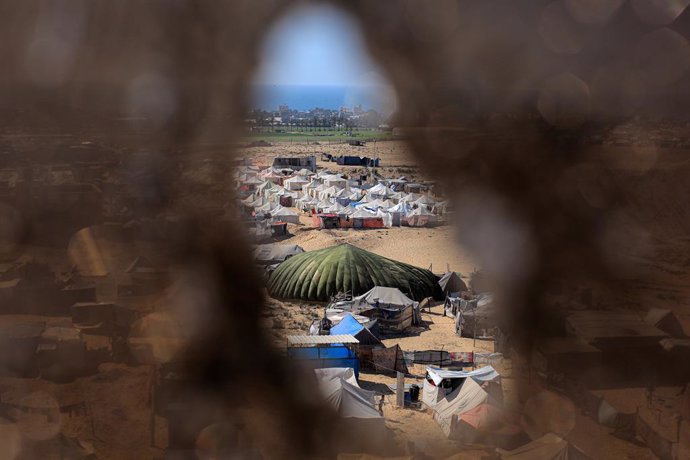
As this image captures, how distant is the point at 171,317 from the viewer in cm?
397

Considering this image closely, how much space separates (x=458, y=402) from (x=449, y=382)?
0.22m

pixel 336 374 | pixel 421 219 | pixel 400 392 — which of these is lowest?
Answer: pixel 400 392

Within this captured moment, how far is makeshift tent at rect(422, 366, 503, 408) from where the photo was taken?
3514 mm

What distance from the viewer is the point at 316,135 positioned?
30.6m

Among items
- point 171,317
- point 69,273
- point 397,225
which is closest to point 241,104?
point 171,317

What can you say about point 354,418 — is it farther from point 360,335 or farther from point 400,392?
point 360,335

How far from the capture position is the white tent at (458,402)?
129 inches

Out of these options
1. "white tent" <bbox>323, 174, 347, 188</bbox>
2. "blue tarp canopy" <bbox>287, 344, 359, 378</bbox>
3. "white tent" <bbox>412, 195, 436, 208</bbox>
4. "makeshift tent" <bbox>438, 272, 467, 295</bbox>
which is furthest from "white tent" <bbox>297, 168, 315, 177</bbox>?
"blue tarp canopy" <bbox>287, 344, 359, 378</bbox>

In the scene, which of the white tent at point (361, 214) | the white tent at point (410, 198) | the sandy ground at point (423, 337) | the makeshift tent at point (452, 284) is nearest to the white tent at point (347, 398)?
the sandy ground at point (423, 337)

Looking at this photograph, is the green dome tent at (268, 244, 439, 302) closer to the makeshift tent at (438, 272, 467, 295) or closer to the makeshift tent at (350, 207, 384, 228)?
the makeshift tent at (438, 272, 467, 295)

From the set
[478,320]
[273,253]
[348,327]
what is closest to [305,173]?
[273,253]

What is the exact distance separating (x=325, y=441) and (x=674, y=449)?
1.48 meters

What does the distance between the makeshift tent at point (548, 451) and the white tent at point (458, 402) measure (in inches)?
24.3

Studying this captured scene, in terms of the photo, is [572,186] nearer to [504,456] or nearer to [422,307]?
[422,307]
